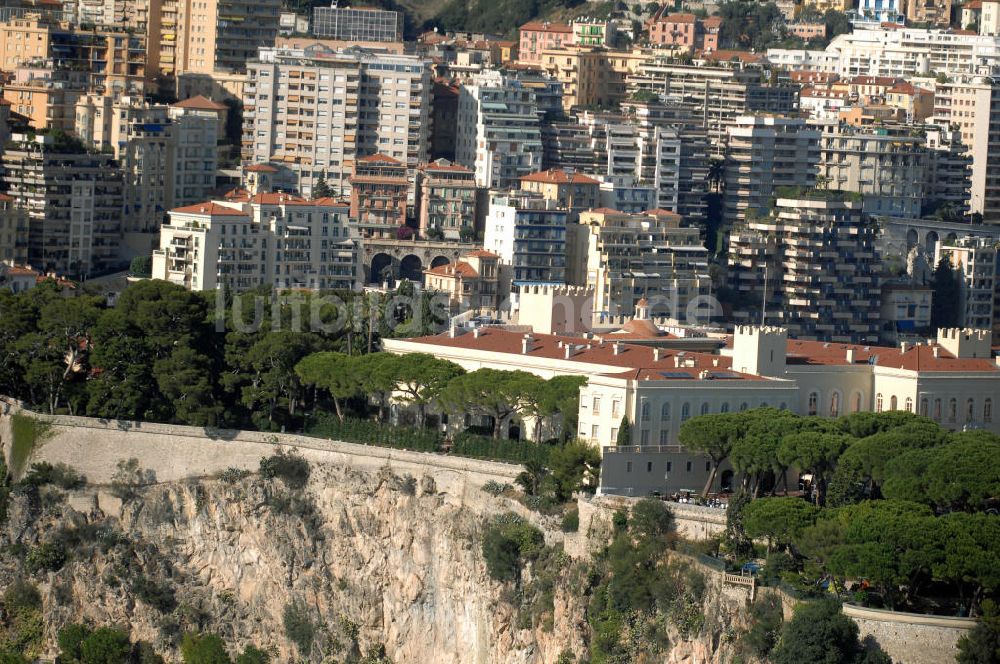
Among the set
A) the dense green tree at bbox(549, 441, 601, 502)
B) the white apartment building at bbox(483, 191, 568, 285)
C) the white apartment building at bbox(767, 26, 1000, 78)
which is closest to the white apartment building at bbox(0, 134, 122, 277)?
the white apartment building at bbox(483, 191, 568, 285)

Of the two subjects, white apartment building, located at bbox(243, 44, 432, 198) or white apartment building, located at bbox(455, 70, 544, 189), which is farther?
white apartment building, located at bbox(455, 70, 544, 189)

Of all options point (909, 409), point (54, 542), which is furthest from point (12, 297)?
point (909, 409)

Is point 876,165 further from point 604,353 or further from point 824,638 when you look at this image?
point 824,638

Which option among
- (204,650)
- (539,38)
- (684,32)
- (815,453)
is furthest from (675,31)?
(815,453)

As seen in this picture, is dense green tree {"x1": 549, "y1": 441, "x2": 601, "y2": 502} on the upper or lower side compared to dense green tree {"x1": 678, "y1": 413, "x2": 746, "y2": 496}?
lower

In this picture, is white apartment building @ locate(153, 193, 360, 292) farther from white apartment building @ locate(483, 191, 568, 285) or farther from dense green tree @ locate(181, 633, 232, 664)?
dense green tree @ locate(181, 633, 232, 664)

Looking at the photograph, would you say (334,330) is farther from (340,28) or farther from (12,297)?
(340,28)
